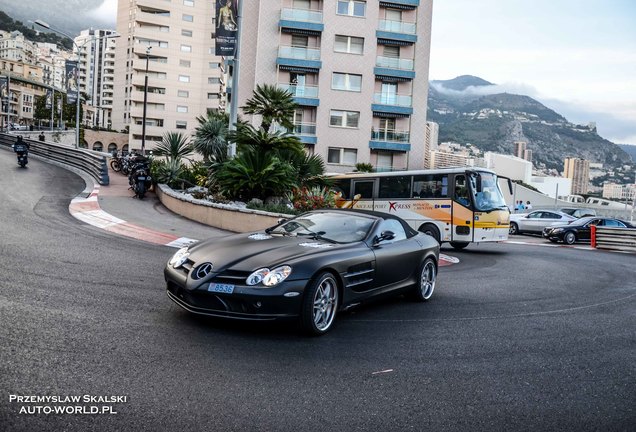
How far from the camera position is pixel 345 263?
6094mm

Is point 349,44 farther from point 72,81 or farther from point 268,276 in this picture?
point 268,276

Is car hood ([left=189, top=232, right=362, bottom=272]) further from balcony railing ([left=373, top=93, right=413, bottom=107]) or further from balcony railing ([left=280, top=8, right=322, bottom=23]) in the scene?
balcony railing ([left=280, top=8, right=322, bottom=23])

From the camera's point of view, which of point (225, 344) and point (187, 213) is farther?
point (187, 213)

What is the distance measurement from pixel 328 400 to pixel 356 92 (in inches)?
1683

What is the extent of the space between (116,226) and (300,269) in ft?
29.6

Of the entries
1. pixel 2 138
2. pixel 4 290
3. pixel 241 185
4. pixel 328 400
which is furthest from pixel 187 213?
pixel 2 138

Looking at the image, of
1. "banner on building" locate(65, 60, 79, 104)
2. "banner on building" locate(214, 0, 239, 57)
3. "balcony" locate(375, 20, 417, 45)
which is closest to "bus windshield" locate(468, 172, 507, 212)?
"banner on building" locate(214, 0, 239, 57)

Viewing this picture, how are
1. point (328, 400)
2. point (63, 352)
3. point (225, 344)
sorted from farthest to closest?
point (225, 344) → point (63, 352) → point (328, 400)

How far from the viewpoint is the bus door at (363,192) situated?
69.8 feet

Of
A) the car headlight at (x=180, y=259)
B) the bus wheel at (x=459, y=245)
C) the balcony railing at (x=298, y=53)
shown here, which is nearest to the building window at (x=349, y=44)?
the balcony railing at (x=298, y=53)

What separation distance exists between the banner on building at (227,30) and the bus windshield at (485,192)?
30.0 ft

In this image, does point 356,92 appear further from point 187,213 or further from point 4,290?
point 4,290

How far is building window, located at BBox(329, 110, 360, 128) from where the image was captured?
44812mm

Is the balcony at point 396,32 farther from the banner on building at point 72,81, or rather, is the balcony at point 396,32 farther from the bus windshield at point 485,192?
the bus windshield at point 485,192
